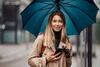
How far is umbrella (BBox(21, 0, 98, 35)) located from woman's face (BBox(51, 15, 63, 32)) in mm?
148

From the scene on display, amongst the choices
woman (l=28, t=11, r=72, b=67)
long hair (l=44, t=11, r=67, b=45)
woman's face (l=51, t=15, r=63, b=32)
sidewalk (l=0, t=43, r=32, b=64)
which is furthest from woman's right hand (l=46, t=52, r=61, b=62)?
sidewalk (l=0, t=43, r=32, b=64)

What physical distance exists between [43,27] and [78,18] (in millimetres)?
421

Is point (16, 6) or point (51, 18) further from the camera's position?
point (16, 6)

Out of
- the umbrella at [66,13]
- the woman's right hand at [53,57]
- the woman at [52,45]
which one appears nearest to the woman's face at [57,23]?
the woman at [52,45]

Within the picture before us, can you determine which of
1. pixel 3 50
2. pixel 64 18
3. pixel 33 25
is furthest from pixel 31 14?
pixel 3 50

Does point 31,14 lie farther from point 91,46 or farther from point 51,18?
point 91,46

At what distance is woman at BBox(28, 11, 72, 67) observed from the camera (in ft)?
14.7

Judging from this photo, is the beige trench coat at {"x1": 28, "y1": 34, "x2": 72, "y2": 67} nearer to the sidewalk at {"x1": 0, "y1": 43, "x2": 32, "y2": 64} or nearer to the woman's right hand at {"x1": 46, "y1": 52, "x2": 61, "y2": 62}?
the woman's right hand at {"x1": 46, "y1": 52, "x2": 61, "y2": 62}

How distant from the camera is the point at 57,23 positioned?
4520 mm

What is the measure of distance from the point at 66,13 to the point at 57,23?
24 centimetres

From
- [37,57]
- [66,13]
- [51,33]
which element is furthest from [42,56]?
[66,13]

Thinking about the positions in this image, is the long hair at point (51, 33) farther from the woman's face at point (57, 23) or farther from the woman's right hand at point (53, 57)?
the woman's right hand at point (53, 57)

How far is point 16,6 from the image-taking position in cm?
2091

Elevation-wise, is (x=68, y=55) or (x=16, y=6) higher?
(x=16, y=6)
